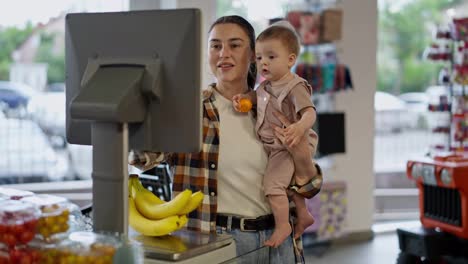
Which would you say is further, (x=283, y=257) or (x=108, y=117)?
(x=283, y=257)

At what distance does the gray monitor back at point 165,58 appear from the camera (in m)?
1.86

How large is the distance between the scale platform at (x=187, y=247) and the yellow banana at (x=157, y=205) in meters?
0.07

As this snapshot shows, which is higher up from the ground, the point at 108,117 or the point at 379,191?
the point at 108,117

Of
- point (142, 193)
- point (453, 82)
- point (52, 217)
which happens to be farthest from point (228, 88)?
point (453, 82)

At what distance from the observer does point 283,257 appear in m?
2.51

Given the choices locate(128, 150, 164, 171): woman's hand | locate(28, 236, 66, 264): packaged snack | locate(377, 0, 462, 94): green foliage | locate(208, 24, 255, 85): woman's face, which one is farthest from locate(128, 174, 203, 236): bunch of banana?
locate(377, 0, 462, 94): green foliage

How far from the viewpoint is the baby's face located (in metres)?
2.55

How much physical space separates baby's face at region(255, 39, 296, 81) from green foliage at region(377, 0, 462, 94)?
208 inches

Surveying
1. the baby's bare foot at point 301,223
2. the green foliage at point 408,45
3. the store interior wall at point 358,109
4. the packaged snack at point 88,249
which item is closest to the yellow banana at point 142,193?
the packaged snack at point 88,249

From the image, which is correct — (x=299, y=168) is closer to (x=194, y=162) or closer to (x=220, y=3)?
(x=194, y=162)

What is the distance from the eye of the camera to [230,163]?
2486 mm

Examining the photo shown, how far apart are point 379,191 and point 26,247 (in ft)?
20.8

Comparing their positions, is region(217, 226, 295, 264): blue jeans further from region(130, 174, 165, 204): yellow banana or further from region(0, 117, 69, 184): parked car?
region(0, 117, 69, 184): parked car

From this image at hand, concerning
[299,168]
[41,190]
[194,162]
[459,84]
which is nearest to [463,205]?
[459,84]
